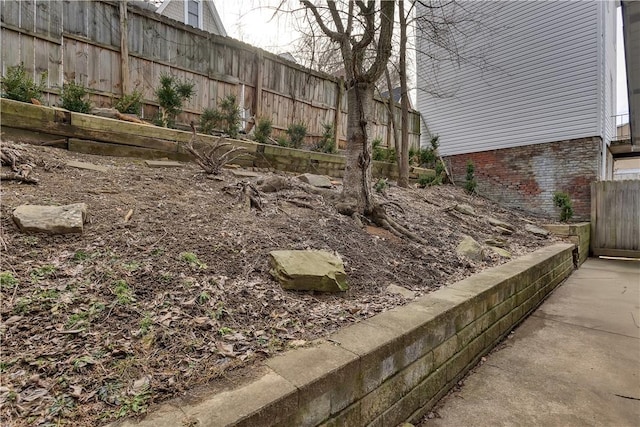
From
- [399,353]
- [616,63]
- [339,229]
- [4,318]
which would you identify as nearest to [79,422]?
[4,318]

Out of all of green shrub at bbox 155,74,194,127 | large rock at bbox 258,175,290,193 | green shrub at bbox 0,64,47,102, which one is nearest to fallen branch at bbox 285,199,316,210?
large rock at bbox 258,175,290,193

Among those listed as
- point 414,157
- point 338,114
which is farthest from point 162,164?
point 414,157

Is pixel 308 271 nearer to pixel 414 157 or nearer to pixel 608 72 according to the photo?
pixel 414 157

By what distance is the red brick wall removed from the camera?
7902 millimetres

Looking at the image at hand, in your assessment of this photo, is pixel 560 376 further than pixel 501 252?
No

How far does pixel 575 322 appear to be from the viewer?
→ 3496mm

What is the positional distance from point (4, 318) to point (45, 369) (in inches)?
13.9

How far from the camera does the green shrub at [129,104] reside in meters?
4.66

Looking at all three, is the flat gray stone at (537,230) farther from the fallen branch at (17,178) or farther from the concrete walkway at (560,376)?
the fallen branch at (17,178)

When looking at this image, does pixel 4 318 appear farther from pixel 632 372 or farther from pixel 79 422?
pixel 632 372

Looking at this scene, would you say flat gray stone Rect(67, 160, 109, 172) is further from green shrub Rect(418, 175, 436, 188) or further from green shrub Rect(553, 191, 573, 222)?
green shrub Rect(553, 191, 573, 222)

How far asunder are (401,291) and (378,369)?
36.2 inches

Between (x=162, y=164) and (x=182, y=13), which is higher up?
(x=182, y=13)

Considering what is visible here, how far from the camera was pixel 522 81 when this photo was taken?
29.2ft
